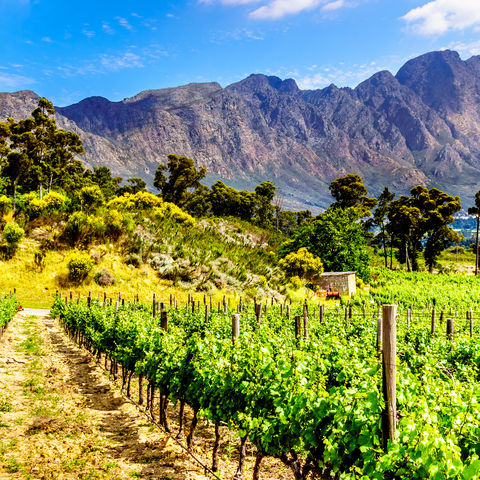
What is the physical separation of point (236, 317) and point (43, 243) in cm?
3027

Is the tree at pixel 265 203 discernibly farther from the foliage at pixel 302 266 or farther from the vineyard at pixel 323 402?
the vineyard at pixel 323 402

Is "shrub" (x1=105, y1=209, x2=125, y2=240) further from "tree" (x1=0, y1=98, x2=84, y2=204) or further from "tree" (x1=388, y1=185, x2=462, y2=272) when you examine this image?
"tree" (x1=388, y1=185, x2=462, y2=272)

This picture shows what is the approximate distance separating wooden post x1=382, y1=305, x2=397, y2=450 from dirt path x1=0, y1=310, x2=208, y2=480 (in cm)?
383

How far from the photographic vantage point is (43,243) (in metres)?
33.8

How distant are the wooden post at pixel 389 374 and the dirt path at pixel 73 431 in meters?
3.83

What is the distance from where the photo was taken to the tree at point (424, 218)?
5909 cm

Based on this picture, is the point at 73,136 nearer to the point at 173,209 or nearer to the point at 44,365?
the point at 173,209

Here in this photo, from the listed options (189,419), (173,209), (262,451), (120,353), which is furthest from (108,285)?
(262,451)

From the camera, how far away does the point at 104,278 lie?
31.8 meters

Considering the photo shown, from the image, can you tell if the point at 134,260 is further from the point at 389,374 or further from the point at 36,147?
the point at 389,374

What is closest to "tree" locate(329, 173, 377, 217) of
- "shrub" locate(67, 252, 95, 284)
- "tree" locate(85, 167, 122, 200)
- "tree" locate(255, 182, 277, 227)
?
"tree" locate(255, 182, 277, 227)

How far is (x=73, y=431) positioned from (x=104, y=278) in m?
24.9

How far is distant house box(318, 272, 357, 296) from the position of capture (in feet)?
126

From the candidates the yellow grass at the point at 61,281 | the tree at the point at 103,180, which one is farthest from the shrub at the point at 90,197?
the tree at the point at 103,180
